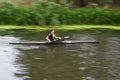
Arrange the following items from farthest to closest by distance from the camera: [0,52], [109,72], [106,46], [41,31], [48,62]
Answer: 1. [41,31]
2. [106,46]
3. [0,52]
4. [48,62]
5. [109,72]

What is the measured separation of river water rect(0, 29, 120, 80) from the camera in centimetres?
1916

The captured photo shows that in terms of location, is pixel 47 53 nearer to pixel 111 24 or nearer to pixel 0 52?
pixel 0 52

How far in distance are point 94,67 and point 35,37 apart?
9654 mm

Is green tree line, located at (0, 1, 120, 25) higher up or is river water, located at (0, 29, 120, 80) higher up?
green tree line, located at (0, 1, 120, 25)

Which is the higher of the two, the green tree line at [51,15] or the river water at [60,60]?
the green tree line at [51,15]

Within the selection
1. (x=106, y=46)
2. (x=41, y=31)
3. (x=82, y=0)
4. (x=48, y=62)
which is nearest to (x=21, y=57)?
(x=48, y=62)

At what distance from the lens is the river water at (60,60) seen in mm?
19156

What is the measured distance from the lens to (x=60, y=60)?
22.4 meters

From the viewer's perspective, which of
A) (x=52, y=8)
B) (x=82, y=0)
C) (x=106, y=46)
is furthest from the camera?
(x=82, y=0)

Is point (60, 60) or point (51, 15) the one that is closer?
point (60, 60)

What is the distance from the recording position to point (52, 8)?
35719mm

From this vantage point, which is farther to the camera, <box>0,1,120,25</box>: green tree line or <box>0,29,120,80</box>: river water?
<box>0,1,120,25</box>: green tree line

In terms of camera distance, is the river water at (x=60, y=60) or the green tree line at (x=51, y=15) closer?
the river water at (x=60, y=60)

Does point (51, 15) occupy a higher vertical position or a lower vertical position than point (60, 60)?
higher
